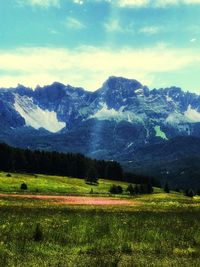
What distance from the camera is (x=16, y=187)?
96000 millimetres

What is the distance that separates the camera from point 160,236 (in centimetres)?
2328

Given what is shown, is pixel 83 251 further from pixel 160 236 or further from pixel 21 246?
pixel 160 236

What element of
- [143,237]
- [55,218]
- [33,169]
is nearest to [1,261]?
[143,237]

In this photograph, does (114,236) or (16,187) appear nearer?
(114,236)

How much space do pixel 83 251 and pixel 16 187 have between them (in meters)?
78.9

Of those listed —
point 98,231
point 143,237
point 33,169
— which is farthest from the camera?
point 33,169

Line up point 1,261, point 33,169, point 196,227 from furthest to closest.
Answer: point 33,169 → point 196,227 → point 1,261

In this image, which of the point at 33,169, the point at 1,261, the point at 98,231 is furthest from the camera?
the point at 33,169

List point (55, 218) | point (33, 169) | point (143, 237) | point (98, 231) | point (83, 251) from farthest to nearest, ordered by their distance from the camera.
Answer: point (33, 169)
point (55, 218)
point (98, 231)
point (143, 237)
point (83, 251)

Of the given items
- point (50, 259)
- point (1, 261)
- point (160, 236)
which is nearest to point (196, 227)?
point (160, 236)

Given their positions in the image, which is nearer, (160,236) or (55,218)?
(160,236)

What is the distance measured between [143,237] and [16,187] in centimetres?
7572

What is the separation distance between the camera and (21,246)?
63.2 feet

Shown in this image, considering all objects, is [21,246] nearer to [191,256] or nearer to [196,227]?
[191,256]
